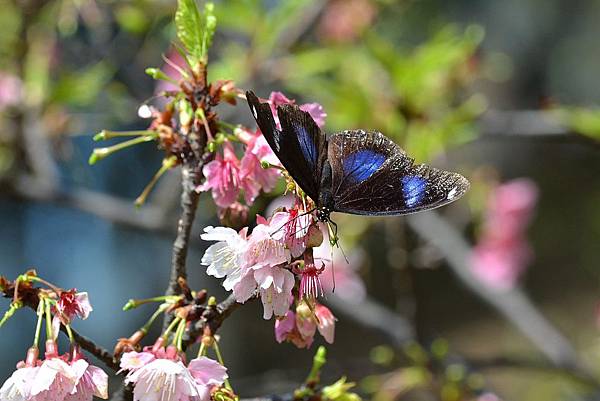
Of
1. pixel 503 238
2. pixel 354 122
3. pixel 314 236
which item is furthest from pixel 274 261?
pixel 503 238

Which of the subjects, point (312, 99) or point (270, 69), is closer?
point (270, 69)

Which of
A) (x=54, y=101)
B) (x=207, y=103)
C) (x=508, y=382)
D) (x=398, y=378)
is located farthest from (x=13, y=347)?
(x=207, y=103)

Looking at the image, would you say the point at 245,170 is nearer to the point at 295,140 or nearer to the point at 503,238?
the point at 295,140

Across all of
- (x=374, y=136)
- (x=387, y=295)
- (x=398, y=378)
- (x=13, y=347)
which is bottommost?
(x=398, y=378)

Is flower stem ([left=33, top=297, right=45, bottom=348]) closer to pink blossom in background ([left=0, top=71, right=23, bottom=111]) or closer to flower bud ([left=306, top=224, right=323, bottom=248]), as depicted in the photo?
flower bud ([left=306, top=224, right=323, bottom=248])

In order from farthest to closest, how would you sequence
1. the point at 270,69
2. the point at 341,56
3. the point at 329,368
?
the point at 341,56
the point at 270,69
the point at 329,368

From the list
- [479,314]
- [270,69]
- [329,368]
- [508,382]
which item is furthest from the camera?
[479,314]

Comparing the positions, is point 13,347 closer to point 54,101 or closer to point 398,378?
point 54,101

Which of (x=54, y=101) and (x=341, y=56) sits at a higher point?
(x=341, y=56)

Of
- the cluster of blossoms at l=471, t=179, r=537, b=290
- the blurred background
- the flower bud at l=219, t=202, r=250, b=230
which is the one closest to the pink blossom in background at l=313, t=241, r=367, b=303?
the blurred background
